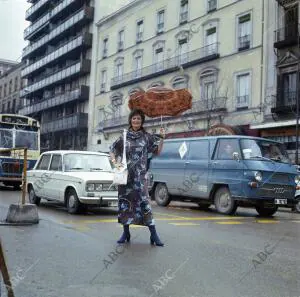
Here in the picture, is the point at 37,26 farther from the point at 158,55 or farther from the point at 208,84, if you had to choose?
the point at 208,84

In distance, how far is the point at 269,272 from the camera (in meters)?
6.58

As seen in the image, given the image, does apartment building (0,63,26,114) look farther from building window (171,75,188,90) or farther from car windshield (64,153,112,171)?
car windshield (64,153,112,171)

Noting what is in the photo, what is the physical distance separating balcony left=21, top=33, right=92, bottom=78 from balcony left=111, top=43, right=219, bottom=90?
26.2ft

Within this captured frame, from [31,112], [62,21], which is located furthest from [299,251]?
[31,112]

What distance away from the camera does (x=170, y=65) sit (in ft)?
132

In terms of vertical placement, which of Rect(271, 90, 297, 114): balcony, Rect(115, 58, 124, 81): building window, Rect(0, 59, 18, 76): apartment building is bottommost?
Rect(271, 90, 297, 114): balcony

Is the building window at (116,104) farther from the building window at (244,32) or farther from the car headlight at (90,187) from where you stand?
the car headlight at (90,187)

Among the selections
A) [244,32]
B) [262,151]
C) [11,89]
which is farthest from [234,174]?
[11,89]

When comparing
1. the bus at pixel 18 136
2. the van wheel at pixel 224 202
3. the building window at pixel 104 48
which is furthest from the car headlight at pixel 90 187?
the building window at pixel 104 48

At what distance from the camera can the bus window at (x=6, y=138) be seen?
80.9 feet

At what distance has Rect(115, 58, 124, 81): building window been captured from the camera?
47750mm

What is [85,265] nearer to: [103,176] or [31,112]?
[103,176]

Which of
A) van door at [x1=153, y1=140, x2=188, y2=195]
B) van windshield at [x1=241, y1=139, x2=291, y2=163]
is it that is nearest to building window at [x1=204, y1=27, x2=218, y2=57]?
van door at [x1=153, y1=140, x2=188, y2=195]

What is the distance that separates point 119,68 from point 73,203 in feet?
118
